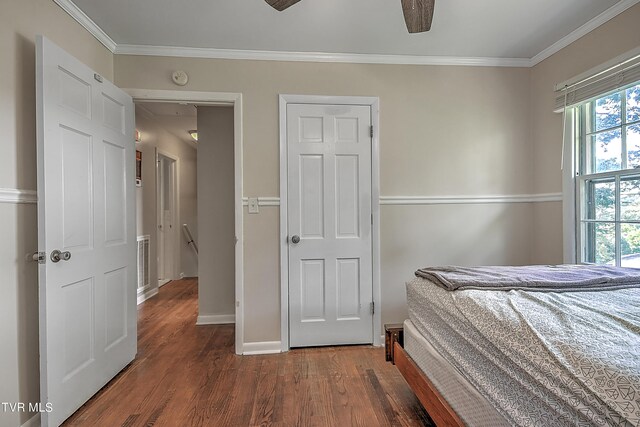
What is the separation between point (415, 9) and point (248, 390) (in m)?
2.36

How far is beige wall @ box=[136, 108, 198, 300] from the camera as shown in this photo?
4210 mm

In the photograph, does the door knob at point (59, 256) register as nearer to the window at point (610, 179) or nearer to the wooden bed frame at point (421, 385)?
the wooden bed frame at point (421, 385)

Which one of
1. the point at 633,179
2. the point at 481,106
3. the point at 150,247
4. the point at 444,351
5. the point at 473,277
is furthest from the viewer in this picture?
the point at 150,247

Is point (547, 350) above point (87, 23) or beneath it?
beneath

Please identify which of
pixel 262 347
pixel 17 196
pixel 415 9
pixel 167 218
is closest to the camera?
pixel 415 9

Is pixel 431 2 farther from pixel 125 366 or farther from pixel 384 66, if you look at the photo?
pixel 125 366

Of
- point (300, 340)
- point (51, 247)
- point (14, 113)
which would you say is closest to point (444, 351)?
point (300, 340)

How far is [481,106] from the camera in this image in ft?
9.05

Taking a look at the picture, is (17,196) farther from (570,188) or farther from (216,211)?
(570,188)

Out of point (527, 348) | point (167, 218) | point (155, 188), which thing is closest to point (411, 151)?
point (527, 348)

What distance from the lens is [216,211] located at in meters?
3.41

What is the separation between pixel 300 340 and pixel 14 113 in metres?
2.33

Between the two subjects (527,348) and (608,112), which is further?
(608,112)

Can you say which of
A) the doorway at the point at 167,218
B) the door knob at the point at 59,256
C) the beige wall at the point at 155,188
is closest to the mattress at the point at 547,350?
the door knob at the point at 59,256
